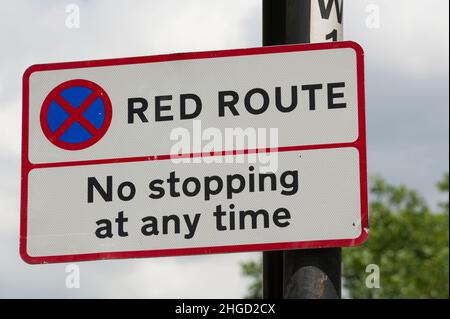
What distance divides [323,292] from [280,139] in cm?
52

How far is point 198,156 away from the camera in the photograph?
346cm

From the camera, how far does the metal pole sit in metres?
3.33

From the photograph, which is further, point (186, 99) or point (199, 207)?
point (186, 99)

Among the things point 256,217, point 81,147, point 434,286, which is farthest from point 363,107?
point 434,286

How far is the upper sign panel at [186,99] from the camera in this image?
3465 mm

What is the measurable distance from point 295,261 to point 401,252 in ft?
124

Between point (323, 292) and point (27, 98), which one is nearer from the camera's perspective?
point (323, 292)

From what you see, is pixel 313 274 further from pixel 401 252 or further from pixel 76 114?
pixel 401 252

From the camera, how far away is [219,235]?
11.1ft

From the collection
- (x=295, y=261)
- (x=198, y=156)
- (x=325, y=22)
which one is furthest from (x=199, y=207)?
(x=325, y=22)

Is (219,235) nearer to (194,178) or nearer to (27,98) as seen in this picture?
(194,178)

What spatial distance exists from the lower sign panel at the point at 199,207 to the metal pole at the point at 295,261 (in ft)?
0.20

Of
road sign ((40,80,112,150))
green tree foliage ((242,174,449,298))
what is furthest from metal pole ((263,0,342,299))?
green tree foliage ((242,174,449,298))

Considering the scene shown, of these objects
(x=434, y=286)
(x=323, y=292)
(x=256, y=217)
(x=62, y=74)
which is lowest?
(x=434, y=286)
